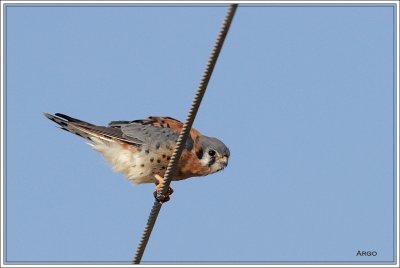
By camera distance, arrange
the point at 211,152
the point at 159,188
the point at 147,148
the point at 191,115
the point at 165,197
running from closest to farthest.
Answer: the point at 191,115 → the point at 165,197 → the point at 159,188 → the point at 147,148 → the point at 211,152

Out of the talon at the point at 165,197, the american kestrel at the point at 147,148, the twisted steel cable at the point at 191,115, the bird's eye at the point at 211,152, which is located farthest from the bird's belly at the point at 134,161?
the twisted steel cable at the point at 191,115

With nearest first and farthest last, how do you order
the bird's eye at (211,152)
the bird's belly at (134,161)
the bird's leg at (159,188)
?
the bird's leg at (159,188), the bird's belly at (134,161), the bird's eye at (211,152)

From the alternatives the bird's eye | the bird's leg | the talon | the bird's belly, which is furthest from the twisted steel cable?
the bird's eye

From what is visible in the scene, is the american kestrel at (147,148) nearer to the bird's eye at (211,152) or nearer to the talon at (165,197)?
the bird's eye at (211,152)

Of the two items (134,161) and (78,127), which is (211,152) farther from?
(78,127)

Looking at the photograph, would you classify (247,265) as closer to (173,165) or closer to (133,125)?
(173,165)

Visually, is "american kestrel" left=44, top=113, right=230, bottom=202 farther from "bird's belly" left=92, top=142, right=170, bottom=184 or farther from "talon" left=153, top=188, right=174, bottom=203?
"talon" left=153, top=188, right=174, bottom=203

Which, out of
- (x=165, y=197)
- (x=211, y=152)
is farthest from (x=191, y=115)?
(x=211, y=152)

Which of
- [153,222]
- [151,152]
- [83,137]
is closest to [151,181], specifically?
[151,152]
